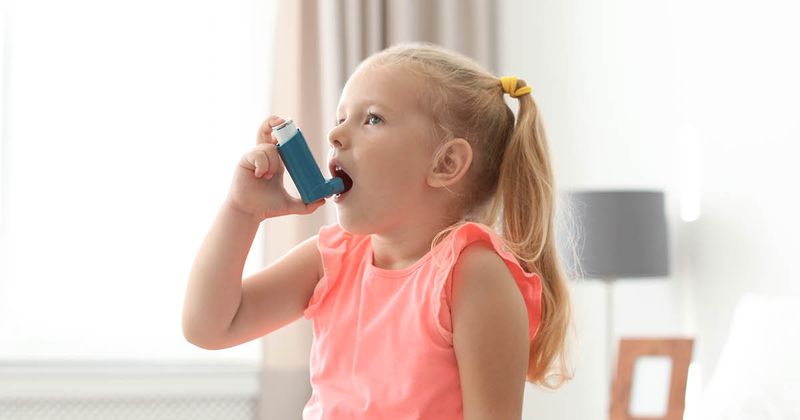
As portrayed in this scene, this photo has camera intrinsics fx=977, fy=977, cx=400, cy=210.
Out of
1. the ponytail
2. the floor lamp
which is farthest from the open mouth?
the floor lamp

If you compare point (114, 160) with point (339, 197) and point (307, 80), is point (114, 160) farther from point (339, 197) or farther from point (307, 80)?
point (339, 197)

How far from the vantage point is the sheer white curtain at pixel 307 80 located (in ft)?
11.2

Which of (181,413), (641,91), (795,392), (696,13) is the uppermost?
(696,13)

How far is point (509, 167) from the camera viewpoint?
1275mm

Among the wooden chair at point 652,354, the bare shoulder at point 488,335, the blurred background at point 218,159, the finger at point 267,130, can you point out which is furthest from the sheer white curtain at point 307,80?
the bare shoulder at point 488,335

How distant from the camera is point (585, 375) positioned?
3.27m

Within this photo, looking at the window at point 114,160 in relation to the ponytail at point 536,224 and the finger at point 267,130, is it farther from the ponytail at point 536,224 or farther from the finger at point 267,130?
the ponytail at point 536,224

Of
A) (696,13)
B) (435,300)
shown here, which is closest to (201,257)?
(435,300)

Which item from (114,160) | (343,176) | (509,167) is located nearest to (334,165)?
(343,176)

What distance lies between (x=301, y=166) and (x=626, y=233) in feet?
5.48

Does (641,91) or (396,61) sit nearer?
(396,61)

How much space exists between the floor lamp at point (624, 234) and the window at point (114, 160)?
1290 mm

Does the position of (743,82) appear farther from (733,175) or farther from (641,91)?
(641,91)

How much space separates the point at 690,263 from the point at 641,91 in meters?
0.56
